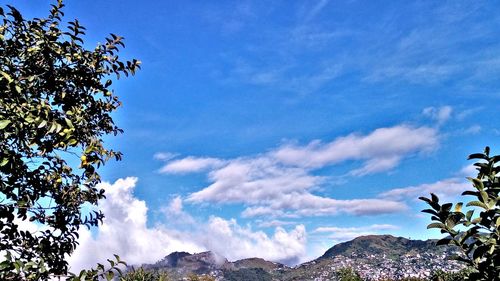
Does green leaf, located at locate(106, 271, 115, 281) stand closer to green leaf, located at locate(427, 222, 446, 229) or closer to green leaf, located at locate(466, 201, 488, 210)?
green leaf, located at locate(427, 222, 446, 229)

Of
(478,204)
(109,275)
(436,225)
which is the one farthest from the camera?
(109,275)

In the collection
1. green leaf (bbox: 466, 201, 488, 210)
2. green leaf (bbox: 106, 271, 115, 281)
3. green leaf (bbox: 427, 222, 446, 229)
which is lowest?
green leaf (bbox: 427, 222, 446, 229)

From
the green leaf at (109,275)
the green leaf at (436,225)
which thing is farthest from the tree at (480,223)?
the green leaf at (109,275)

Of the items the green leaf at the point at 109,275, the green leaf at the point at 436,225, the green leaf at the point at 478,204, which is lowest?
the green leaf at the point at 436,225

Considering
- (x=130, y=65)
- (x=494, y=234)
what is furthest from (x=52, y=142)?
(x=494, y=234)

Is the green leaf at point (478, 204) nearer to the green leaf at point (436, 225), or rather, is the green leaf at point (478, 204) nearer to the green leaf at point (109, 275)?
the green leaf at point (436, 225)

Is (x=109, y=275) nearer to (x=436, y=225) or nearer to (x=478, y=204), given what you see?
(x=436, y=225)

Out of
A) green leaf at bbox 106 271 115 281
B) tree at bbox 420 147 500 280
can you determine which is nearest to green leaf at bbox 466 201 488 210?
tree at bbox 420 147 500 280

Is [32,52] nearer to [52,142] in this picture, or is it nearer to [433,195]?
[52,142]

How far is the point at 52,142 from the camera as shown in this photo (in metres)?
7.04

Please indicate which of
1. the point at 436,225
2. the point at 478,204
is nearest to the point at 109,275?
the point at 436,225

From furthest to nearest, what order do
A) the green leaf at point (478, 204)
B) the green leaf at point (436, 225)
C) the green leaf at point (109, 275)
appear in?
the green leaf at point (109, 275), the green leaf at point (478, 204), the green leaf at point (436, 225)

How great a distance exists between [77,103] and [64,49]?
1.16m

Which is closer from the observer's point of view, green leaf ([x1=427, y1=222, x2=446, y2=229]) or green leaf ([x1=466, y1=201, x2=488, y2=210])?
green leaf ([x1=427, y1=222, x2=446, y2=229])
